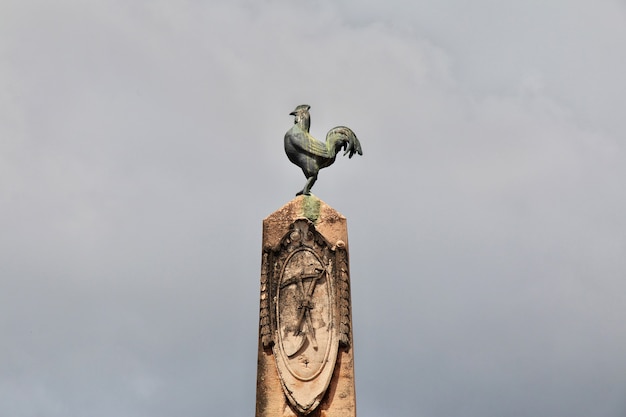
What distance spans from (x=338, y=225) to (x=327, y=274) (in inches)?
33.1

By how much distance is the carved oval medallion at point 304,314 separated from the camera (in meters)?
16.1

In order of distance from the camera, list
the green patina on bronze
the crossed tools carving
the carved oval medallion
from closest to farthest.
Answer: the carved oval medallion < the crossed tools carving < the green patina on bronze

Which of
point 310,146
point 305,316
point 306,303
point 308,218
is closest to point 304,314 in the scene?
point 305,316

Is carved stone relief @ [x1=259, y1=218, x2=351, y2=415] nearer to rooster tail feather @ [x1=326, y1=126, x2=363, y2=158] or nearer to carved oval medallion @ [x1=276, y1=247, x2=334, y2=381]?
carved oval medallion @ [x1=276, y1=247, x2=334, y2=381]

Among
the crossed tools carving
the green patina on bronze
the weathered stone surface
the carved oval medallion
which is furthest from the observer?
the green patina on bronze

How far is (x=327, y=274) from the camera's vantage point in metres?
16.5

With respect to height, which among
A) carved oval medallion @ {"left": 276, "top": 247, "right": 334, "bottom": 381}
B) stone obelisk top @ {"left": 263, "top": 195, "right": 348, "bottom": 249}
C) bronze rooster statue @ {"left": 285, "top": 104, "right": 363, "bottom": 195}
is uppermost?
bronze rooster statue @ {"left": 285, "top": 104, "right": 363, "bottom": 195}

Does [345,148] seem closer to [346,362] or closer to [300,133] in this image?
[300,133]

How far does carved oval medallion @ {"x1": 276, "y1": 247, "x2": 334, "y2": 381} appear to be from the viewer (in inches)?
632

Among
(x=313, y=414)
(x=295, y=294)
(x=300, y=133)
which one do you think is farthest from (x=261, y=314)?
(x=300, y=133)

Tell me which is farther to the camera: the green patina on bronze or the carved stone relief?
the green patina on bronze

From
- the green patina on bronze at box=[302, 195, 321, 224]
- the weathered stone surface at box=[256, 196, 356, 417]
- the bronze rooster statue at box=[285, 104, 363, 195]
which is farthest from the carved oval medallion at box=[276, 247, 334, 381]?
the bronze rooster statue at box=[285, 104, 363, 195]

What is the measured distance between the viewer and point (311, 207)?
17.0 m

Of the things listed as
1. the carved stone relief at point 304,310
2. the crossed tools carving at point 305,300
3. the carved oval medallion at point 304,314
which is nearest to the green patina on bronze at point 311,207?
the carved stone relief at point 304,310
